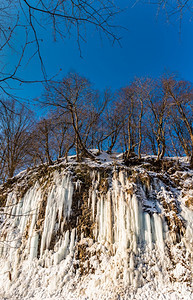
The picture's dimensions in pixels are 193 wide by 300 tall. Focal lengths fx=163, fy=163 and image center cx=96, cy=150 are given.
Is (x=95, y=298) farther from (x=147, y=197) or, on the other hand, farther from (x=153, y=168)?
(x=153, y=168)

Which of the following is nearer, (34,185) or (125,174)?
(125,174)

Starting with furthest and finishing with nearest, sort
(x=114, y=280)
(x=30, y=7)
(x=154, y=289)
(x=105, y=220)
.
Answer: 1. (x=105, y=220)
2. (x=114, y=280)
3. (x=154, y=289)
4. (x=30, y=7)

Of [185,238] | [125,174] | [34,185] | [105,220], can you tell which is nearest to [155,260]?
[185,238]

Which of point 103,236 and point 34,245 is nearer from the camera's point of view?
point 103,236

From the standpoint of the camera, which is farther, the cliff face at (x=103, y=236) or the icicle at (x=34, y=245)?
the icicle at (x=34, y=245)

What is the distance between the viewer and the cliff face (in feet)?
17.2

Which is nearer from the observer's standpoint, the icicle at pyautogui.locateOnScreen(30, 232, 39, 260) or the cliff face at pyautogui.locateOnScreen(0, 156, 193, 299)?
the cliff face at pyautogui.locateOnScreen(0, 156, 193, 299)

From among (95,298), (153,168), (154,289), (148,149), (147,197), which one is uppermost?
(148,149)

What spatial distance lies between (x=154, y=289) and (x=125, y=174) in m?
4.12

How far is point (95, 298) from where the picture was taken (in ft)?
16.5

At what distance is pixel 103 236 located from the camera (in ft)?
20.8

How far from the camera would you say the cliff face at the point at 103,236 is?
5234 mm

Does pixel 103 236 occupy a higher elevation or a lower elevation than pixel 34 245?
→ higher

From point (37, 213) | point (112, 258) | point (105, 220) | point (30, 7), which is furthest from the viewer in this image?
point (37, 213)
